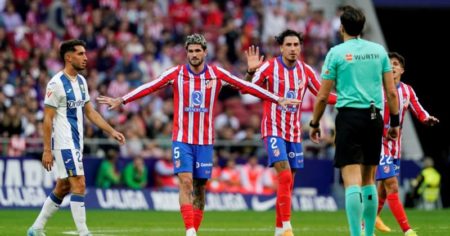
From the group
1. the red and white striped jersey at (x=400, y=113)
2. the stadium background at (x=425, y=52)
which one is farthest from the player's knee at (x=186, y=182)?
the stadium background at (x=425, y=52)

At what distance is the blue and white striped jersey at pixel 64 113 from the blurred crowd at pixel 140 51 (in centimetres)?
1102

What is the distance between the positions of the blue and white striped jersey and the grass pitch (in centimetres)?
225

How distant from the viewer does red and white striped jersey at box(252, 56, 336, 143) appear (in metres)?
15.4

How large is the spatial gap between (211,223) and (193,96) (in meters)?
5.72

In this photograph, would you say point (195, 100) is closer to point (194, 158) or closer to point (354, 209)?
point (194, 158)

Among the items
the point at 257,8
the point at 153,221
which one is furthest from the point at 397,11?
the point at 153,221

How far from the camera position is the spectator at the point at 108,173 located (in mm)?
25625

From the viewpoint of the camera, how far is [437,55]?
122 feet

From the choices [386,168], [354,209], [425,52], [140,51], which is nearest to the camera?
[354,209]

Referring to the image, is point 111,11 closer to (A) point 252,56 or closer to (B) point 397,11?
(B) point 397,11

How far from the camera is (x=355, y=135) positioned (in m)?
12.2

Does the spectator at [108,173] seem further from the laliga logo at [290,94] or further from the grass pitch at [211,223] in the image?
the laliga logo at [290,94]

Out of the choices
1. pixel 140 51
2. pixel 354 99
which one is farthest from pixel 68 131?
pixel 140 51

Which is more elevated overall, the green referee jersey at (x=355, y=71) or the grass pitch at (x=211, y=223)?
the green referee jersey at (x=355, y=71)
